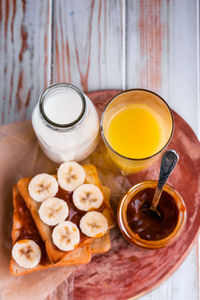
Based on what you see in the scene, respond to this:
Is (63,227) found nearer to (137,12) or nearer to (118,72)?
(118,72)

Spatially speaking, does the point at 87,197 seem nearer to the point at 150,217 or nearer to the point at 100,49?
the point at 150,217

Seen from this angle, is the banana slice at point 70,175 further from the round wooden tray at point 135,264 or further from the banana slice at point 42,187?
the round wooden tray at point 135,264

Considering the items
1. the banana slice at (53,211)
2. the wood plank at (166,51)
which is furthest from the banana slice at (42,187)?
the wood plank at (166,51)

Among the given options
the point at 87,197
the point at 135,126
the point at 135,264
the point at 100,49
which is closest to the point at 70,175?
the point at 87,197

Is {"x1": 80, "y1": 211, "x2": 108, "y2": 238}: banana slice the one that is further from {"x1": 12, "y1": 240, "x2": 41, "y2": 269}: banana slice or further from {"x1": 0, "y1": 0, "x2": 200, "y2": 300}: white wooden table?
{"x1": 0, "y1": 0, "x2": 200, "y2": 300}: white wooden table

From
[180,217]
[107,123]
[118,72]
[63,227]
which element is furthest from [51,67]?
[180,217]
